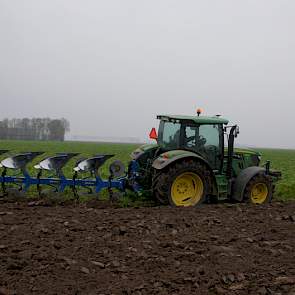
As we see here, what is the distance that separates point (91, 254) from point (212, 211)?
3.67 metres

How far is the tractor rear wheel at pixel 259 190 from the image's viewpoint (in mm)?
10258

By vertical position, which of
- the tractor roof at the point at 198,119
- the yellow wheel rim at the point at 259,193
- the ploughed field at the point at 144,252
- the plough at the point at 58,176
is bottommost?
the ploughed field at the point at 144,252

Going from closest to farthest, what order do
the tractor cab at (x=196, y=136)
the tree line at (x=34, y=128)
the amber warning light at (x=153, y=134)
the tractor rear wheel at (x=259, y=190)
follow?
the tractor cab at (x=196, y=136)
the tractor rear wheel at (x=259, y=190)
the amber warning light at (x=153, y=134)
the tree line at (x=34, y=128)

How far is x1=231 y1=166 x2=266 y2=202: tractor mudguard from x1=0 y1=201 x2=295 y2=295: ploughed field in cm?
196

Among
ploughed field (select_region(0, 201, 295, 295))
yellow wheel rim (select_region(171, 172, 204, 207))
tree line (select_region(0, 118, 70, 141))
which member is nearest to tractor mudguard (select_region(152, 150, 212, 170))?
yellow wheel rim (select_region(171, 172, 204, 207))

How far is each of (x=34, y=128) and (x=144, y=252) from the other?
120665mm

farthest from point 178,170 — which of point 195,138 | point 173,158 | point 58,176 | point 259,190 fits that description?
point 58,176

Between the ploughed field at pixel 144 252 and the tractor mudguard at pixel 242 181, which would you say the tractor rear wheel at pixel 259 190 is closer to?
the tractor mudguard at pixel 242 181

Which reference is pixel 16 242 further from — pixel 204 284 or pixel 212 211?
pixel 212 211

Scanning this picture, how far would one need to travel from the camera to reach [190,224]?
7.21m

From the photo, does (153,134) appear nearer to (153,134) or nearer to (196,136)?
(153,134)

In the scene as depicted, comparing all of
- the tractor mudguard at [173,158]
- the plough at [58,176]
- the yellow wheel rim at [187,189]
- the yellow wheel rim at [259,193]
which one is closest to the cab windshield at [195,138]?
the tractor mudguard at [173,158]

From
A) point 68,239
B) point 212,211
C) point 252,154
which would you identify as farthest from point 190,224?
point 252,154

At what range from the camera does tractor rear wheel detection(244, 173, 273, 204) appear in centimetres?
1026
